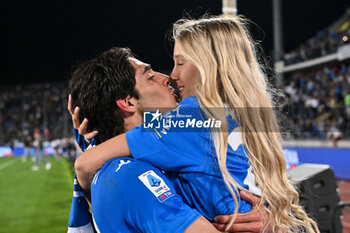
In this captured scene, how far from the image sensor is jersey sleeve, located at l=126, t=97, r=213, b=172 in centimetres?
141

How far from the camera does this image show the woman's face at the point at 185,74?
65.4 inches

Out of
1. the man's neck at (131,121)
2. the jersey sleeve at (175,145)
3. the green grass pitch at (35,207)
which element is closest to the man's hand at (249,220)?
the jersey sleeve at (175,145)

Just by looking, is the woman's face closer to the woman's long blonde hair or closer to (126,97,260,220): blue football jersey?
the woman's long blonde hair

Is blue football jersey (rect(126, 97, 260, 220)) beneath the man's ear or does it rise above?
beneath

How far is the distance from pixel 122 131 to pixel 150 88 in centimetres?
25

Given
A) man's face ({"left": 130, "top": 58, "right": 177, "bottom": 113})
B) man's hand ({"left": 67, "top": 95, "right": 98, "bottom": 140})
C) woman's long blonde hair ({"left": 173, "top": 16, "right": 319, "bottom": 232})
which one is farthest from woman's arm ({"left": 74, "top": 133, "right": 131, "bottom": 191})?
woman's long blonde hair ({"left": 173, "top": 16, "right": 319, "bottom": 232})

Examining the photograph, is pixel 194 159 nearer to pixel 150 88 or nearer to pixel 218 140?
pixel 218 140

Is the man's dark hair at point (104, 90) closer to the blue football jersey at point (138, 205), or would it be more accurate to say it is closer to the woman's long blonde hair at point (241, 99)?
the woman's long blonde hair at point (241, 99)

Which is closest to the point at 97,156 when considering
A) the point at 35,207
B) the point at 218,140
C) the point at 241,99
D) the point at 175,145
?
the point at 175,145

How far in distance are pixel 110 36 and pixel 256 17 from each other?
5.40 ft

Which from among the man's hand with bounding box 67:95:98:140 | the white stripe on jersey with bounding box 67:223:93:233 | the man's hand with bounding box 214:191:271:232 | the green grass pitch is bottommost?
the green grass pitch

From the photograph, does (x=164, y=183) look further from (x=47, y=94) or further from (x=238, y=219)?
(x=47, y=94)

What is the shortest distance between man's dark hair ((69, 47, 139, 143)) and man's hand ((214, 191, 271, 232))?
2.15ft

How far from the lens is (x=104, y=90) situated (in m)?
1.70
